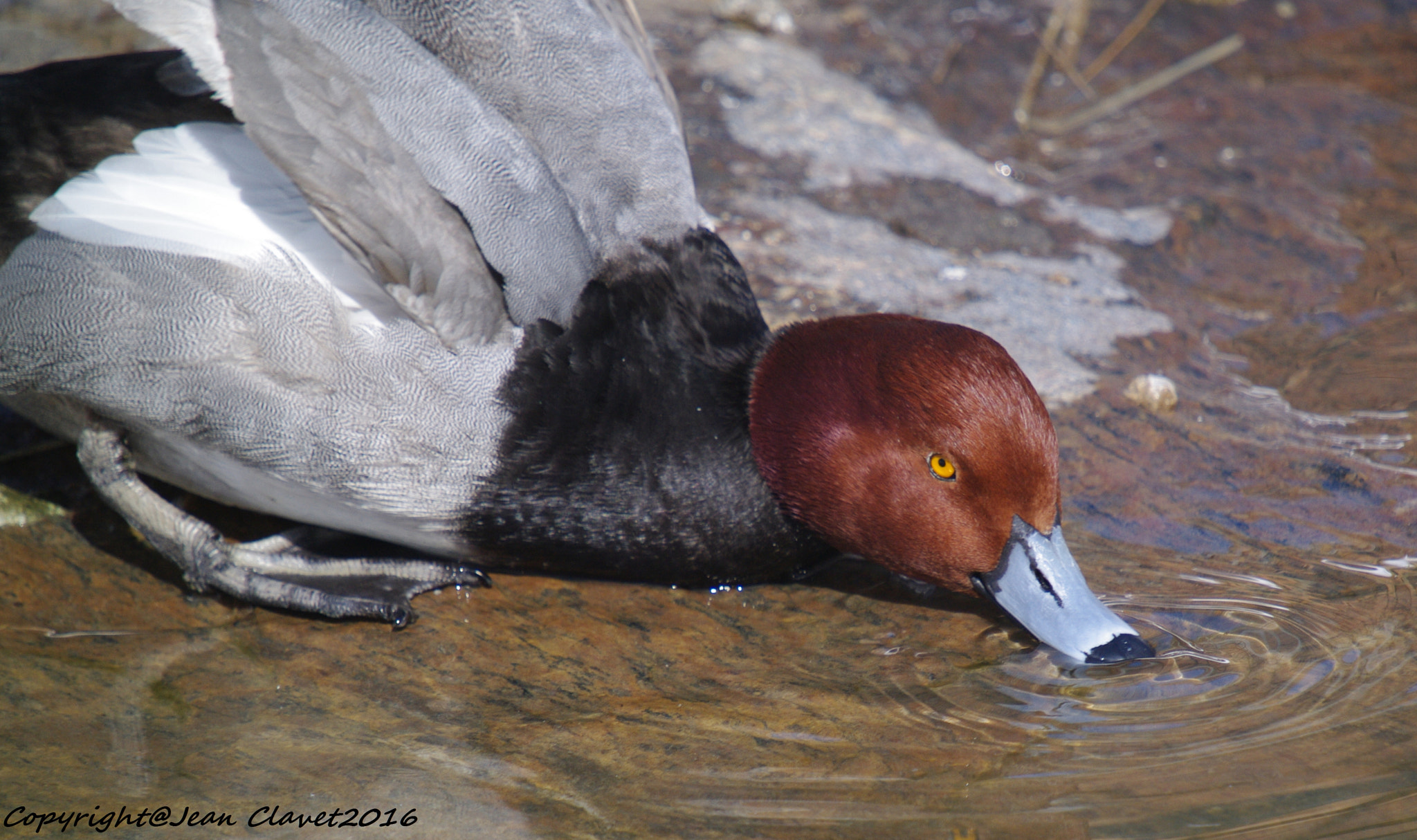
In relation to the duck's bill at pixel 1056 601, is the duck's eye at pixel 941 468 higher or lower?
higher

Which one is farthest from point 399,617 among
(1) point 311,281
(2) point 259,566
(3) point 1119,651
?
(3) point 1119,651

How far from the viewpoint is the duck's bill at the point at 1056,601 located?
8.37 feet

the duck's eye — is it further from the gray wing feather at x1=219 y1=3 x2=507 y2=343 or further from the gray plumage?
the gray wing feather at x1=219 y1=3 x2=507 y2=343

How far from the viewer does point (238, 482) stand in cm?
295

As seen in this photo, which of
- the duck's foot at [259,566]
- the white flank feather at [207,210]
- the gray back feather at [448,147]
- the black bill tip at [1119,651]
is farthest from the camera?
the duck's foot at [259,566]

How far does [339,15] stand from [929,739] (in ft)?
6.66

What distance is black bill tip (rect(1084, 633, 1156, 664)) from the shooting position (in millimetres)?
2535

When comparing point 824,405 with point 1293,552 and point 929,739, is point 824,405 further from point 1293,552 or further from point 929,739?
point 1293,552

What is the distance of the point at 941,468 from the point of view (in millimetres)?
2676

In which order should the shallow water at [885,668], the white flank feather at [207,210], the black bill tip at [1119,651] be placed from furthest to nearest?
the white flank feather at [207,210] → the black bill tip at [1119,651] → the shallow water at [885,668]

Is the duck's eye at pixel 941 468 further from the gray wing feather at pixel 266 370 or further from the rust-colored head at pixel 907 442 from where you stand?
the gray wing feather at pixel 266 370

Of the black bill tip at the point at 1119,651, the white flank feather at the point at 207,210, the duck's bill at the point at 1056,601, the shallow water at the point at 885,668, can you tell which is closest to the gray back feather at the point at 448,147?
the white flank feather at the point at 207,210

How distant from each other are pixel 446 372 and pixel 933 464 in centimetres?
109

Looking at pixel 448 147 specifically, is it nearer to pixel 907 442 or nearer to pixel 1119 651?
pixel 907 442
